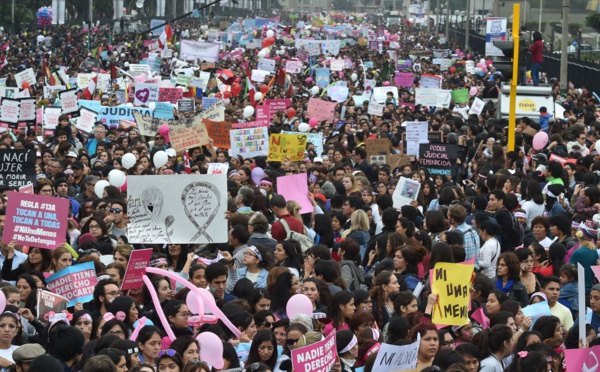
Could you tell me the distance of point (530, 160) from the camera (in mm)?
17969

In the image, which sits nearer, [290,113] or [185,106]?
[185,106]

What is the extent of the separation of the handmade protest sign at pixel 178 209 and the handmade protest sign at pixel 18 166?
262cm

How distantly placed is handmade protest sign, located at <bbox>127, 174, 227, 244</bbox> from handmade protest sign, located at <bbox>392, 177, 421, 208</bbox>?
9.78 ft

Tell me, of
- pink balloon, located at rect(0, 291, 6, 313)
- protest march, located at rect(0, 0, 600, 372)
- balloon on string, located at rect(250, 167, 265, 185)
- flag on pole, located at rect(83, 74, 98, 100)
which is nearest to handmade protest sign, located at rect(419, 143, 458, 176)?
protest march, located at rect(0, 0, 600, 372)

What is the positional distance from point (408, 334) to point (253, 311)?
1532 millimetres

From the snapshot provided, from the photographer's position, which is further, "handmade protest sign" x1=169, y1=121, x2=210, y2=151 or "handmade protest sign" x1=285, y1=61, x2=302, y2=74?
"handmade protest sign" x1=285, y1=61, x2=302, y2=74

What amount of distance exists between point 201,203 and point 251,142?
289 inches

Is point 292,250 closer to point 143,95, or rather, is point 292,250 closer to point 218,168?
point 218,168

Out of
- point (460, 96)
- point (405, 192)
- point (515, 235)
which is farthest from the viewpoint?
point (460, 96)

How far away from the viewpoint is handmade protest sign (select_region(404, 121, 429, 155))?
2014 cm

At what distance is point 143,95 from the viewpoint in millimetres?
27031

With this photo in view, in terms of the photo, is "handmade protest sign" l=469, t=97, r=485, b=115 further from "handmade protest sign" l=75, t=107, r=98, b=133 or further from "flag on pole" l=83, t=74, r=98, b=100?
"handmade protest sign" l=75, t=107, r=98, b=133

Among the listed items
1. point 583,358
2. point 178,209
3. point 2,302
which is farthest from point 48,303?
point 583,358

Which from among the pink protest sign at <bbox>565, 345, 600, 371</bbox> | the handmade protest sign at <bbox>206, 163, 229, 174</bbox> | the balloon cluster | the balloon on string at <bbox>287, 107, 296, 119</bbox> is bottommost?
the balloon on string at <bbox>287, 107, 296, 119</bbox>
